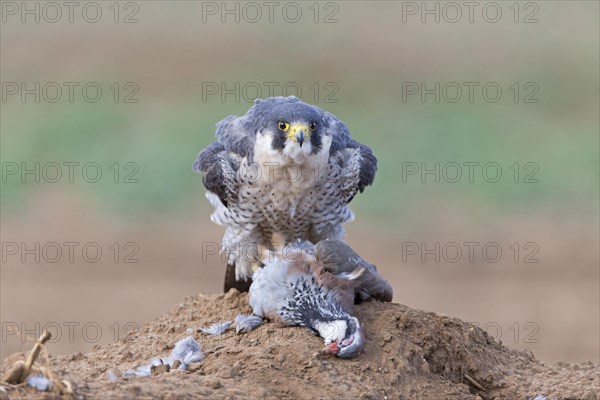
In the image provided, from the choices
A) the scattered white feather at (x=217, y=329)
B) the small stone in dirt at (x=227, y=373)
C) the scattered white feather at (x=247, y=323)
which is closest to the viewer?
the small stone in dirt at (x=227, y=373)

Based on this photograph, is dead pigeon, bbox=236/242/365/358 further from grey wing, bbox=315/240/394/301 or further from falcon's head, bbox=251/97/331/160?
falcon's head, bbox=251/97/331/160

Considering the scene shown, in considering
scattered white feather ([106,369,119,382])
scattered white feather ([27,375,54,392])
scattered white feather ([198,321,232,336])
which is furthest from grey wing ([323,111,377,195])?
scattered white feather ([27,375,54,392])

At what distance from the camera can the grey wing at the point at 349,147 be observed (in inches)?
326

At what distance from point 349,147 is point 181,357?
2.89 m

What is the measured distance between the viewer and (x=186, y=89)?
24.8 meters

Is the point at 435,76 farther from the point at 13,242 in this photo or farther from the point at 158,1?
the point at 13,242

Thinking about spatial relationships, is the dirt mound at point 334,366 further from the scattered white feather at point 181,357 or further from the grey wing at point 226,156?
the grey wing at point 226,156

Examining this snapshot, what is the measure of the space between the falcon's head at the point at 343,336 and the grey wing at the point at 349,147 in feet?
7.60

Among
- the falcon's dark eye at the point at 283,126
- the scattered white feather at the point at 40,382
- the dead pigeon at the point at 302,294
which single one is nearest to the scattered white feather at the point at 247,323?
the dead pigeon at the point at 302,294

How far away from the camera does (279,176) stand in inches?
315

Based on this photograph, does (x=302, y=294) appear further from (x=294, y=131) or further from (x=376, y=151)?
(x=376, y=151)

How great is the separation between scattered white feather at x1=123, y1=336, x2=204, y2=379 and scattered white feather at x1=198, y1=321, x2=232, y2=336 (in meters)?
0.24

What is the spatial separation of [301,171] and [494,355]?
6.68 ft

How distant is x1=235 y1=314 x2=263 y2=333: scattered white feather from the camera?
21.3ft
